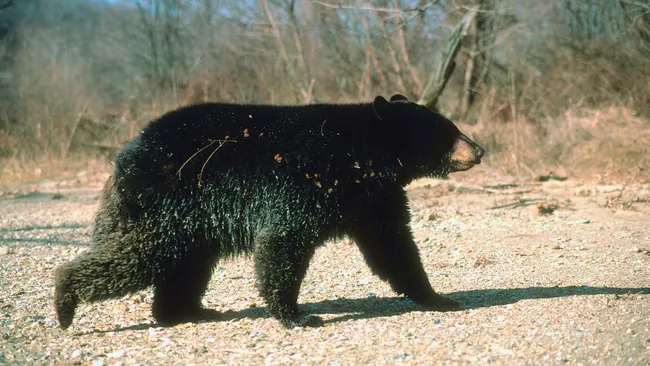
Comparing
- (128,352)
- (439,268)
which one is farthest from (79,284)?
(439,268)

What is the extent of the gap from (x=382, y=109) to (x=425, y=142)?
470 millimetres

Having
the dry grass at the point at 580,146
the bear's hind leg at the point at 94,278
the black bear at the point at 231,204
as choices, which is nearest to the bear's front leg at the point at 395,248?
the black bear at the point at 231,204

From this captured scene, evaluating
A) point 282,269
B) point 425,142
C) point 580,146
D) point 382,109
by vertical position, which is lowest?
point 282,269

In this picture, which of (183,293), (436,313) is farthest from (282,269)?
(436,313)

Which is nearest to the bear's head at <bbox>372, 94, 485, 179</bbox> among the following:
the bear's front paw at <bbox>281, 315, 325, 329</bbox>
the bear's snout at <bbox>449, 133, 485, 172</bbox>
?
the bear's snout at <bbox>449, 133, 485, 172</bbox>

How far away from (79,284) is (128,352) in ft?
2.13

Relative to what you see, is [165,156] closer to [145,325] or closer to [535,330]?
[145,325]

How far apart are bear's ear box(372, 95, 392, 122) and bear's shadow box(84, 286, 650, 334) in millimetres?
1448

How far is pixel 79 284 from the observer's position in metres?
4.74

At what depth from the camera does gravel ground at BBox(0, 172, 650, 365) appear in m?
4.22

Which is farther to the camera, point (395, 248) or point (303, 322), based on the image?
point (395, 248)

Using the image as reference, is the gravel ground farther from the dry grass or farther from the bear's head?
the dry grass

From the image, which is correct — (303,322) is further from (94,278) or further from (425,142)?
(425,142)

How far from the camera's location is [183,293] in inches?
203
